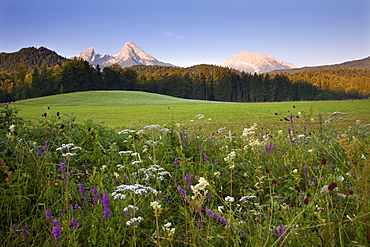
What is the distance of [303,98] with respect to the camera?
312ft

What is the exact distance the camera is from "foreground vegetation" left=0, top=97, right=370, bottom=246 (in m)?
2.02

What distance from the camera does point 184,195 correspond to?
8.40ft

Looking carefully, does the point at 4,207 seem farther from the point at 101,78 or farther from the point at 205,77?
the point at 205,77

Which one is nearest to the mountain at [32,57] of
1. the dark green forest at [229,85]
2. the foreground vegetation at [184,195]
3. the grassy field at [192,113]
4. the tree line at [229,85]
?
the dark green forest at [229,85]

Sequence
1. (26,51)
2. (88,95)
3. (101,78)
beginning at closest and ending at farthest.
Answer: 1. (88,95)
2. (101,78)
3. (26,51)

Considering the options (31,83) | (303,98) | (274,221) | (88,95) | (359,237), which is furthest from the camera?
(303,98)

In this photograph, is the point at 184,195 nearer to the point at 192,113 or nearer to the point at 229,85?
the point at 192,113

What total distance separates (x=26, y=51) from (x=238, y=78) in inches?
6349

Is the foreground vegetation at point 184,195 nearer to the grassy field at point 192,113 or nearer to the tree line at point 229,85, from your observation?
the grassy field at point 192,113

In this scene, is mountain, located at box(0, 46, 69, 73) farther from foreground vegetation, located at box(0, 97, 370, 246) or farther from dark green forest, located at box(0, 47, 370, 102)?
foreground vegetation, located at box(0, 97, 370, 246)

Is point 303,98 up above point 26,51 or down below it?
below

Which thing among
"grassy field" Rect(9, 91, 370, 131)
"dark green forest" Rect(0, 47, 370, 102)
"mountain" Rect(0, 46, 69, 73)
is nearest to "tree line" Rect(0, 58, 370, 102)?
"dark green forest" Rect(0, 47, 370, 102)

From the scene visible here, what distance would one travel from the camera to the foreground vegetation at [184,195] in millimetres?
2021

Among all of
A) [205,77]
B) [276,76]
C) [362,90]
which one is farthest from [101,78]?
[362,90]
